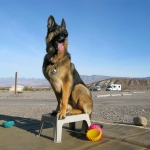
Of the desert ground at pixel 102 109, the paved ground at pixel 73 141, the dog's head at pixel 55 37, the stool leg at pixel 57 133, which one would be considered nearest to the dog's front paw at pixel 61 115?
the stool leg at pixel 57 133

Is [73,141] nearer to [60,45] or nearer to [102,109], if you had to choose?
[60,45]

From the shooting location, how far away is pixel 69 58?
16.0 ft

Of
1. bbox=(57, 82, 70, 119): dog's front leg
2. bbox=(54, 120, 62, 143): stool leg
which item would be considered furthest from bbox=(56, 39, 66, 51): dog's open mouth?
bbox=(54, 120, 62, 143): stool leg

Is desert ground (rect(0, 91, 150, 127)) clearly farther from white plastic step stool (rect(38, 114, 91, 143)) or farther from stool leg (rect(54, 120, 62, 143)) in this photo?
stool leg (rect(54, 120, 62, 143))

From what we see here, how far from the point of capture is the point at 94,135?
426cm

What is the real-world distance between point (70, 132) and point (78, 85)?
3.72ft

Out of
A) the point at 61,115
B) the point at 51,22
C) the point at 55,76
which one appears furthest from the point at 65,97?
the point at 51,22

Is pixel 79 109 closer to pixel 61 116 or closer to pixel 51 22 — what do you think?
pixel 61 116

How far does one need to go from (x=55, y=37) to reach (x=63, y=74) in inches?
33.0

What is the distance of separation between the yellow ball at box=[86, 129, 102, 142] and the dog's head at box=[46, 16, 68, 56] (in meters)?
1.89

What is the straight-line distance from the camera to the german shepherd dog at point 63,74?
4.58 m

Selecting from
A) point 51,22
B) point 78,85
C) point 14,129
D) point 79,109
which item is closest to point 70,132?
point 79,109

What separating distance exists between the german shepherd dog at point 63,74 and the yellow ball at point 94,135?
615mm

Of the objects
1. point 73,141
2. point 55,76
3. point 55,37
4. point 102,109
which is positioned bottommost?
point 102,109
